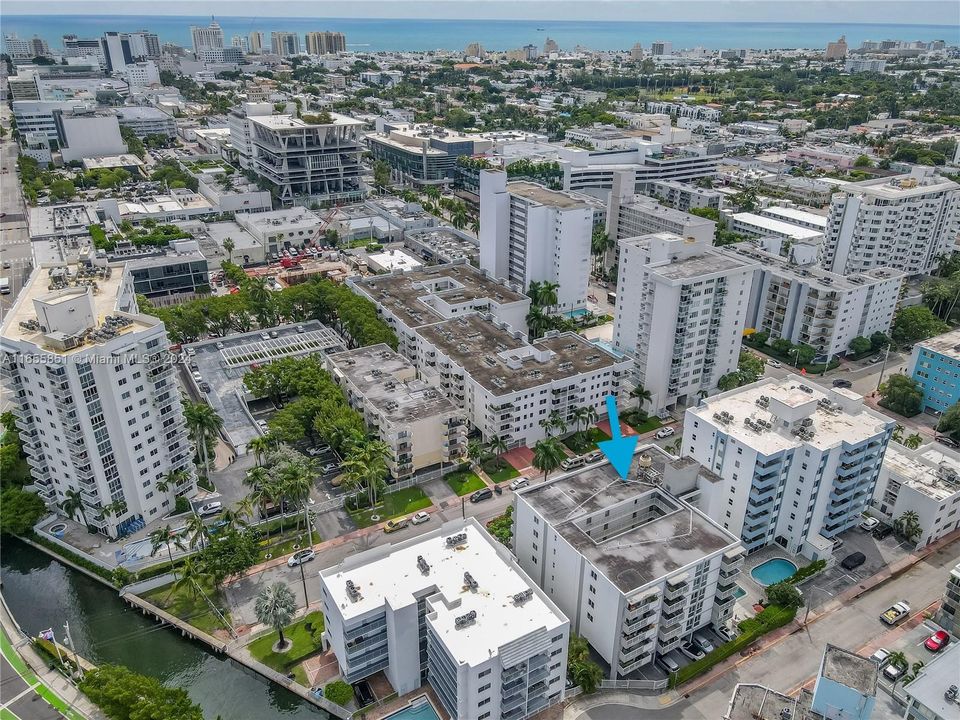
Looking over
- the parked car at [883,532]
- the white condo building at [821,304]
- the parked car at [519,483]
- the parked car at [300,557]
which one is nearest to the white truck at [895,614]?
the parked car at [883,532]

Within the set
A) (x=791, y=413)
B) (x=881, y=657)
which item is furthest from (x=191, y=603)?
(x=881, y=657)

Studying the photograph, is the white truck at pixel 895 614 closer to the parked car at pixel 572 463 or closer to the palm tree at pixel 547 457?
the palm tree at pixel 547 457

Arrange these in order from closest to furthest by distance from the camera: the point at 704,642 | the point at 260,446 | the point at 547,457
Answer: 1. the point at 704,642
2. the point at 547,457
3. the point at 260,446

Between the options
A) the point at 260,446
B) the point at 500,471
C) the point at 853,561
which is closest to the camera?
the point at 853,561

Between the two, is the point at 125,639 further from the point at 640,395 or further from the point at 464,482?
the point at 640,395

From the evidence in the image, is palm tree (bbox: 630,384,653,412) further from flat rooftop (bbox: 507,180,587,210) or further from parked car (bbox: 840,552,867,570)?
flat rooftop (bbox: 507,180,587,210)

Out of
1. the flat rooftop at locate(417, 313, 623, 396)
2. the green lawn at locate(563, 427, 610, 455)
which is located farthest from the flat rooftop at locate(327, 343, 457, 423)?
the green lawn at locate(563, 427, 610, 455)
